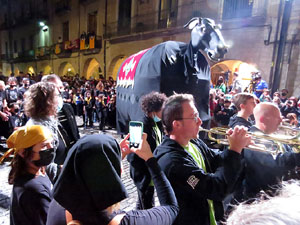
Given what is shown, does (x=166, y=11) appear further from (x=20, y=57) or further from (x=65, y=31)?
(x=20, y=57)

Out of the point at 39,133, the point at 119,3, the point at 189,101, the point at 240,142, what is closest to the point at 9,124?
the point at 39,133

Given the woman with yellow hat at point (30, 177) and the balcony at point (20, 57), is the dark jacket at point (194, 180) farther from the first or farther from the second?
the balcony at point (20, 57)

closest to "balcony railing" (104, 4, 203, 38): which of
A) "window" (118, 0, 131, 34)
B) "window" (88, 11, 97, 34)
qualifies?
"window" (118, 0, 131, 34)

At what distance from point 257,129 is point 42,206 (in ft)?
6.76

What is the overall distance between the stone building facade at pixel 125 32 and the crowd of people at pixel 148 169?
8.02 meters

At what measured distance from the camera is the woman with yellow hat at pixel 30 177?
1.40m

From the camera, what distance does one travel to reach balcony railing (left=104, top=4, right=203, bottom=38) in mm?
12586

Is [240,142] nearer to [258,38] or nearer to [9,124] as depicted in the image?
[9,124]

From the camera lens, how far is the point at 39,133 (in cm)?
171

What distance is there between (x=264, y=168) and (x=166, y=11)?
14.1 m

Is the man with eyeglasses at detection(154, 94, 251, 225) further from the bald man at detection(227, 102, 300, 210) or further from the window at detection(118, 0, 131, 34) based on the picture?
the window at detection(118, 0, 131, 34)

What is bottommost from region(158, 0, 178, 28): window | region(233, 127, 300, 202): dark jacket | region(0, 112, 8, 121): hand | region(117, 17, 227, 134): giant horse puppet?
region(0, 112, 8, 121): hand

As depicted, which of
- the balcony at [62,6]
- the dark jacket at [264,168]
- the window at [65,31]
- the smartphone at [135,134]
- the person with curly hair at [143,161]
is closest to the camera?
the smartphone at [135,134]

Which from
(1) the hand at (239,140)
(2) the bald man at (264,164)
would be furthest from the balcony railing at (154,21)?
(1) the hand at (239,140)
